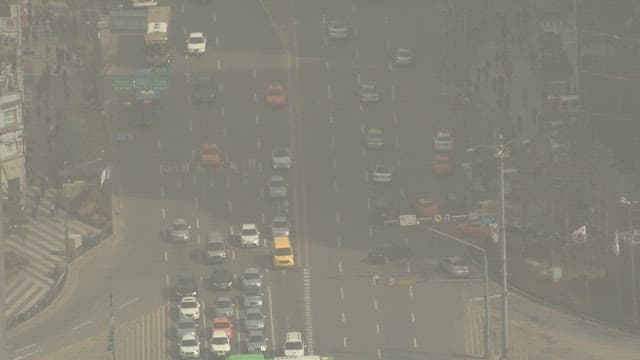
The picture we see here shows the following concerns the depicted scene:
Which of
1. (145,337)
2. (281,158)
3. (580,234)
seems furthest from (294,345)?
(281,158)

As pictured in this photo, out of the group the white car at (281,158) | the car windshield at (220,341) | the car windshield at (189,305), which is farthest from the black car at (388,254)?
the car windshield at (220,341)

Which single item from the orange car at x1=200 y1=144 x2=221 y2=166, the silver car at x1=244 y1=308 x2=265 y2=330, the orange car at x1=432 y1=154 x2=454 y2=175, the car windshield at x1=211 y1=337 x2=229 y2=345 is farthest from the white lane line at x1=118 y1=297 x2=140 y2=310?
the orange car at x1=432 y1=154 x2=454 y2=175

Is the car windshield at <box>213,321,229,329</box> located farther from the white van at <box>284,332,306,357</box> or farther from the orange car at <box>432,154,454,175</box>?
the orange car at <box>432,154,454,175</box>

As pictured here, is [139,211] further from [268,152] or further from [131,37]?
[131,37]

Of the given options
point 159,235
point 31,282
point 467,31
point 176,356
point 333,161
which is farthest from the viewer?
point 467,31

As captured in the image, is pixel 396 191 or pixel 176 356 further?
pixel 396 191

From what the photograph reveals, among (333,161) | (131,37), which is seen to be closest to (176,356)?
(333,161)

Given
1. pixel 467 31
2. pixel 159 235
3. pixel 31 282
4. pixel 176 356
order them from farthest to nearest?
pixel 467 31 → pixel 159 235 → pixel 31 282 → pixel 176 356
